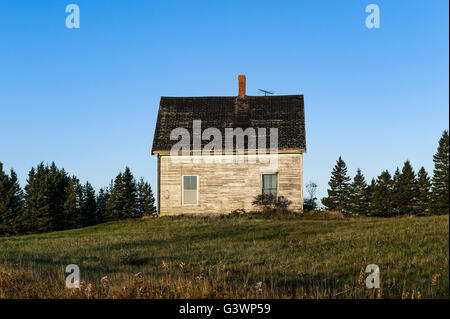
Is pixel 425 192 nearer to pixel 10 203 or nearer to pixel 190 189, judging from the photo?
pixel 190 189

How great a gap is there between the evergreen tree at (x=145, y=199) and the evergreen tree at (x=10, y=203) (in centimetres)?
1240

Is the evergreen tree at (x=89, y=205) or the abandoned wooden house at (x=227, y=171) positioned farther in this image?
the evergreen tree at (x=89, y=205)

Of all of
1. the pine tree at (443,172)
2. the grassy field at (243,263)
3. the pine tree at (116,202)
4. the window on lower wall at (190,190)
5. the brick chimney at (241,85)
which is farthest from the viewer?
the pine tree at (116,202)

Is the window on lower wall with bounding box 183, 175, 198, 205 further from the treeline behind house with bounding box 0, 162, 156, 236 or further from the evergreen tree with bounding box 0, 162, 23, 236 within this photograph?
the evergreen tree with bounding box 0, 162, 23, 236

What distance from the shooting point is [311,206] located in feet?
94.7

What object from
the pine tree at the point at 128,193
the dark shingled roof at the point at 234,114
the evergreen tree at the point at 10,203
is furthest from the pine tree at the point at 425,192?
the evergreen tree at the point at 10,203

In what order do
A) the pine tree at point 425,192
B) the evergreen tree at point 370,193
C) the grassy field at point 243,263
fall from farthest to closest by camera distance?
the evergreen tree at point 370,193 → the grassy field at point 243,263 → the pine tree at point 425,192

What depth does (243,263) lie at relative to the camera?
37.0ft

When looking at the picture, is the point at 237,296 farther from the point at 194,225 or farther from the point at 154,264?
the point at 194,225

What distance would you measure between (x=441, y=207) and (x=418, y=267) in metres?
6.14

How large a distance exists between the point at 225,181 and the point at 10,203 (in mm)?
29240

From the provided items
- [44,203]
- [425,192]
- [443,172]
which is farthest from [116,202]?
[443,172]

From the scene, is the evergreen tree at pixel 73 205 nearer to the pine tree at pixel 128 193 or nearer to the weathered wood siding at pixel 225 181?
the pine tree at pixel 128 193

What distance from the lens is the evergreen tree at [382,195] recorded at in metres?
31.7
